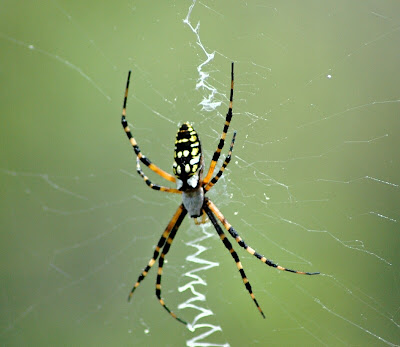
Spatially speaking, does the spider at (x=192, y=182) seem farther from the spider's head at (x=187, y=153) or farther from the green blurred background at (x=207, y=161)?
the green blurred background at (x=207, y=161)

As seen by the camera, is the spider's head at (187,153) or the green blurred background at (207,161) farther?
the green blurred background at (207,161)

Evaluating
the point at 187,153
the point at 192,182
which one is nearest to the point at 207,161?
the point at 192,182

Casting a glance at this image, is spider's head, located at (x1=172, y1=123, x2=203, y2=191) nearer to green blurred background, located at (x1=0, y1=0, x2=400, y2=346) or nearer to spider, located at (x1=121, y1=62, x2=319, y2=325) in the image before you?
spider, located at (x1=121, y1=62, x2=319, y2=325)

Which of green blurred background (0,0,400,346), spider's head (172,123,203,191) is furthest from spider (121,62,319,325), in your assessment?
green blurred background (0,0,400,346)

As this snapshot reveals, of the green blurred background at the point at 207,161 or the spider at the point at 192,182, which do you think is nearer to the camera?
the spider at the point at 192,182

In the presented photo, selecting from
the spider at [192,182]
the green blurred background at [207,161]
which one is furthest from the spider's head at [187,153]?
the green blurred background at [207,161]
